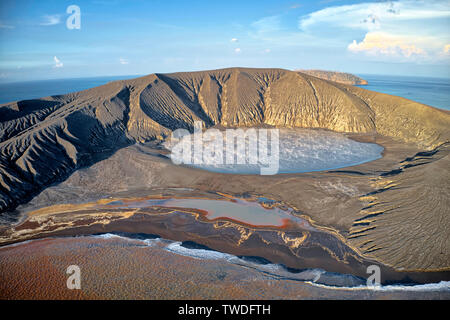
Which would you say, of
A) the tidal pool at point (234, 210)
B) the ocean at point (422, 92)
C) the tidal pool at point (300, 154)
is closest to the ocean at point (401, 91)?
the ocean at point (422, 92)

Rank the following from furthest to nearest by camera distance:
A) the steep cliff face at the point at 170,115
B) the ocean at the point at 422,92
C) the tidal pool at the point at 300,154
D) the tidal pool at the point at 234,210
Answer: the ocean at the point at 422,92, the tidal pool at the point at 300,154, the steep cliff face at the point at 170,115, the tidal pool at the point at 234,210

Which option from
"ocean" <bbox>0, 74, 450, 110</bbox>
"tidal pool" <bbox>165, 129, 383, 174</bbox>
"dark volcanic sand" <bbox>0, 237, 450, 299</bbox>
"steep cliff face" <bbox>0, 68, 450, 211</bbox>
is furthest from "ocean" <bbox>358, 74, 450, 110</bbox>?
"dark volcanic sand" <bbox>0, 237, 450, 299</bbox>

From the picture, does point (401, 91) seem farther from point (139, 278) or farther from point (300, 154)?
point (139, 278)

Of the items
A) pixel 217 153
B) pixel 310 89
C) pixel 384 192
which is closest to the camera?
pixel 384 192

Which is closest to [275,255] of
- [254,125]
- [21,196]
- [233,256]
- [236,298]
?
[233,256]

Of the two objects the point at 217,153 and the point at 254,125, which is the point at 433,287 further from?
the point at 254,125

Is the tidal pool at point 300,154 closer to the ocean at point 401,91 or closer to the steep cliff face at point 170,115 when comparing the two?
the steep cliff face at point 170,115
